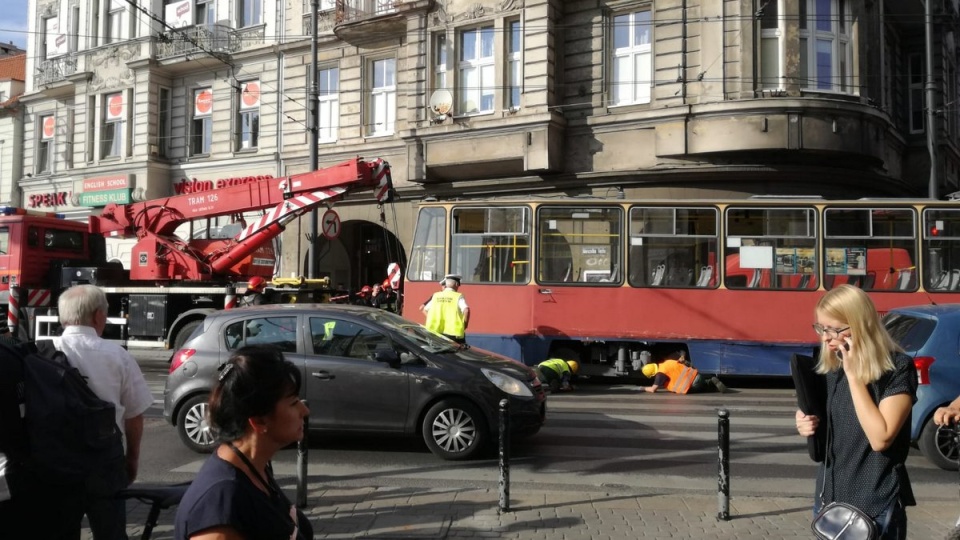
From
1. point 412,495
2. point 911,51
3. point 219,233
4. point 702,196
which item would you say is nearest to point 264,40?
point 219,233

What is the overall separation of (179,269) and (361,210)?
25.6 ft

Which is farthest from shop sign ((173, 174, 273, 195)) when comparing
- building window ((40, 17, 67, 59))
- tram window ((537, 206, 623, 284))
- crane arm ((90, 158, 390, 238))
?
tram window ((537, 206, 623, 284))

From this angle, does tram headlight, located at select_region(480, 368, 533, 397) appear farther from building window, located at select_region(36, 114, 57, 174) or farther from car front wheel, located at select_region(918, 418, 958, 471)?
building window, located at select_region(36, 114, 57, 174)

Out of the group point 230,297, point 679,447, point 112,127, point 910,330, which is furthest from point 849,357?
point 112,127

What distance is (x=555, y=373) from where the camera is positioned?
12523mm

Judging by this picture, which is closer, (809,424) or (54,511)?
(809,424)

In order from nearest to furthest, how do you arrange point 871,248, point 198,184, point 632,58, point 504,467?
point 504,467 → point 871,248 → point 632,58 → point 198,184

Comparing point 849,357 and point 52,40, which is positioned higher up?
point 52,40

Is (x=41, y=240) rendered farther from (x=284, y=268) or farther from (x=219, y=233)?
(x=284, y=268)

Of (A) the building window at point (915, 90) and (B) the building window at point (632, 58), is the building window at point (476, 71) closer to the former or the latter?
(B) the building window at point (632, 58)

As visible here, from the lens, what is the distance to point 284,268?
24328 mm

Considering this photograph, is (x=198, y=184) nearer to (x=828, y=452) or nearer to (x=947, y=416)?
(x=947, y=416)

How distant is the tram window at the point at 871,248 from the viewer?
12953mm

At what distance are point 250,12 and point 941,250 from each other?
851 inches
